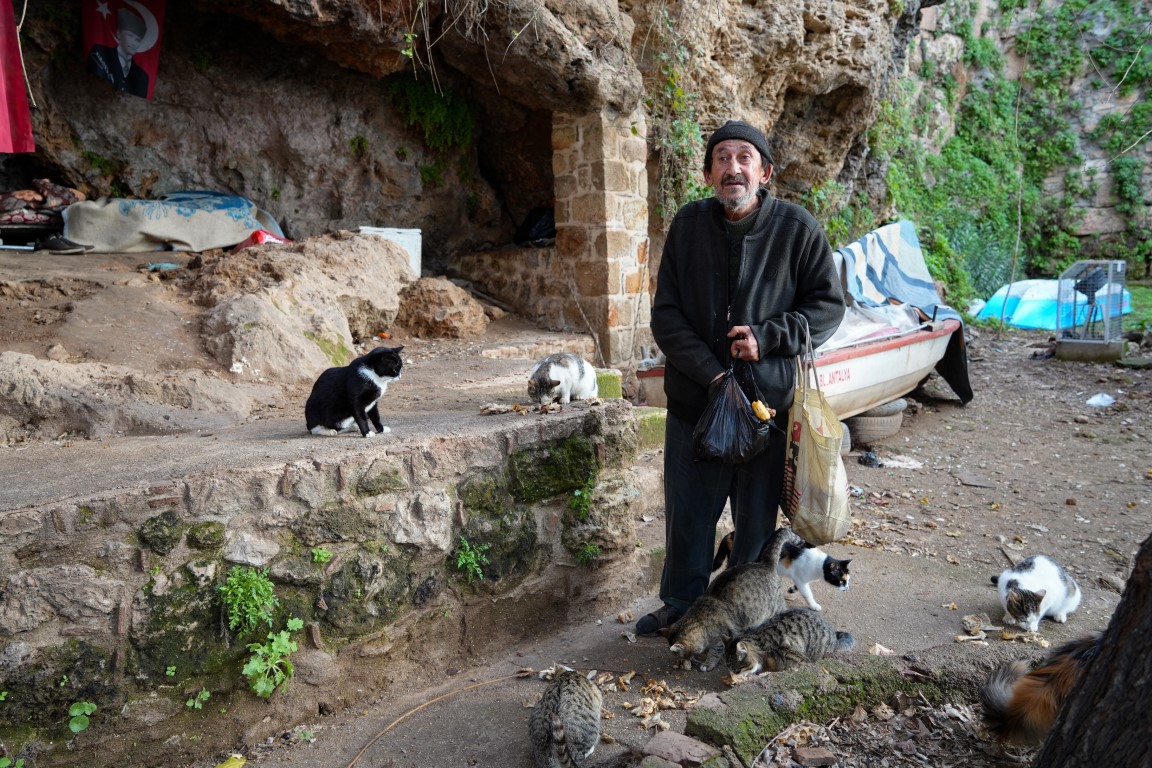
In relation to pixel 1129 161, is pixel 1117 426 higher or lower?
lower

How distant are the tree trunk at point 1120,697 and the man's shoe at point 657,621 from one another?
6.20ft

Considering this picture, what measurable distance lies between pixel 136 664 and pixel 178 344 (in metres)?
2.88

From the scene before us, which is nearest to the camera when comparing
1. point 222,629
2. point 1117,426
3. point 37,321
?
point 222,629

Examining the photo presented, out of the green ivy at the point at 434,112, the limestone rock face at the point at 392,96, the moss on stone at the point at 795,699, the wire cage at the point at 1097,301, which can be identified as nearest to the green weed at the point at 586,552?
the moss on stone at the point at 795,699

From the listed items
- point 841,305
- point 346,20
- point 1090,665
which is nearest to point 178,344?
point 346,20

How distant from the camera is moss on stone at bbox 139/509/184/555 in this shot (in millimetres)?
2889

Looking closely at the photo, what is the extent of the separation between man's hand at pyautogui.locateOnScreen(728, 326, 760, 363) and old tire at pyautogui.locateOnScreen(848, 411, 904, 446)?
594 cm

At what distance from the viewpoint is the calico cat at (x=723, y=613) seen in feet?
10.9

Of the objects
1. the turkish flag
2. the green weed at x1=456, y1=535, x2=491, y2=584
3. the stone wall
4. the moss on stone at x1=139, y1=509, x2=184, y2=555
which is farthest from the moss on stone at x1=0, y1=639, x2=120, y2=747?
the turkish flag

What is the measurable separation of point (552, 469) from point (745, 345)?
4.45 feet

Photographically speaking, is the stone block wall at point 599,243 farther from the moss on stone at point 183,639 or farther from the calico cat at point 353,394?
the moss on stone at point 183,639

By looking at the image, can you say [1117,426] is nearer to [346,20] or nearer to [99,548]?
[346,20]

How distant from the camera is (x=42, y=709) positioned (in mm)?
2707

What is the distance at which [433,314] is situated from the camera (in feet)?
25.6
